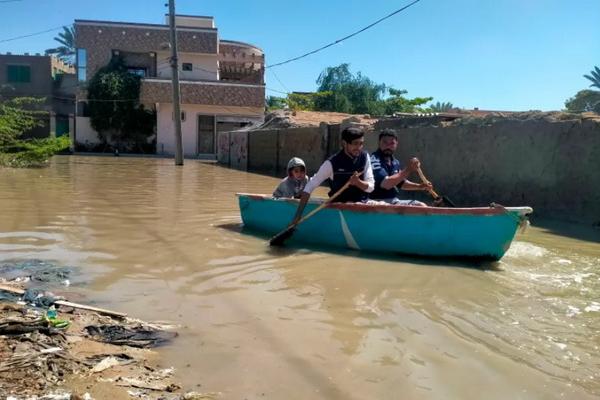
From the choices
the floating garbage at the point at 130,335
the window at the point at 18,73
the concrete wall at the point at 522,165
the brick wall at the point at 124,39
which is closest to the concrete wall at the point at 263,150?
the concrete wall at the point at 522,165

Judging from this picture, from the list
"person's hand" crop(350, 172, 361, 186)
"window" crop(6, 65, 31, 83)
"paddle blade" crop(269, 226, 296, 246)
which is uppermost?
"window" crop(6, 65, 31, 83)

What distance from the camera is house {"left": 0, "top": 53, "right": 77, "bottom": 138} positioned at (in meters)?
40.5

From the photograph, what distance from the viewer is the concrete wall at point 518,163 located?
977 cm

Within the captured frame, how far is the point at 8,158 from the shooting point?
2109cm

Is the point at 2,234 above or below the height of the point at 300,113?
below

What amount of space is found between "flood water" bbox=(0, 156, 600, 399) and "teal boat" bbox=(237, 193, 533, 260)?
0.20m

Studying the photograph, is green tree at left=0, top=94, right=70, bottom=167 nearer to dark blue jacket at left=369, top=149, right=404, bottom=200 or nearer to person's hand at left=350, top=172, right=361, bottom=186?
dark blue jacket at left=369, top=149, right=404, bottom=200

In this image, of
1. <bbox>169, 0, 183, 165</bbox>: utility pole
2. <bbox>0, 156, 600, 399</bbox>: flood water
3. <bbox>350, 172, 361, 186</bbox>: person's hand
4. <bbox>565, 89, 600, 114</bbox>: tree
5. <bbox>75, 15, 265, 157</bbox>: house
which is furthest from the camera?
<bbox>565, 89, 600, 114</bbox>: tree

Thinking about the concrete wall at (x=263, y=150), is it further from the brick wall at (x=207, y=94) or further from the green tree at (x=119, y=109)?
the green tree at (x=119, y=109)

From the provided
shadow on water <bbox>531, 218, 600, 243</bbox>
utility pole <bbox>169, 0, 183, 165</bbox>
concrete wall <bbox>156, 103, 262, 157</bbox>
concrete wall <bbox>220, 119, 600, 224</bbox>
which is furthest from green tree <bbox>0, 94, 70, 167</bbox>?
shadow on water <bbox>531, 218, 600, 243</bbox>

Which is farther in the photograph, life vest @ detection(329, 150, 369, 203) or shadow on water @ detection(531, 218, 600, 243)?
shadow on water @ detection(531, 218, 600, 243)

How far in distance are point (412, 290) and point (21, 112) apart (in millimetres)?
21044

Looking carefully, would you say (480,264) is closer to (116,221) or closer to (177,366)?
(177,366)

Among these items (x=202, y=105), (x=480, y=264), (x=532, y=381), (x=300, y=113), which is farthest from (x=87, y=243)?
(x=202, y=105)
